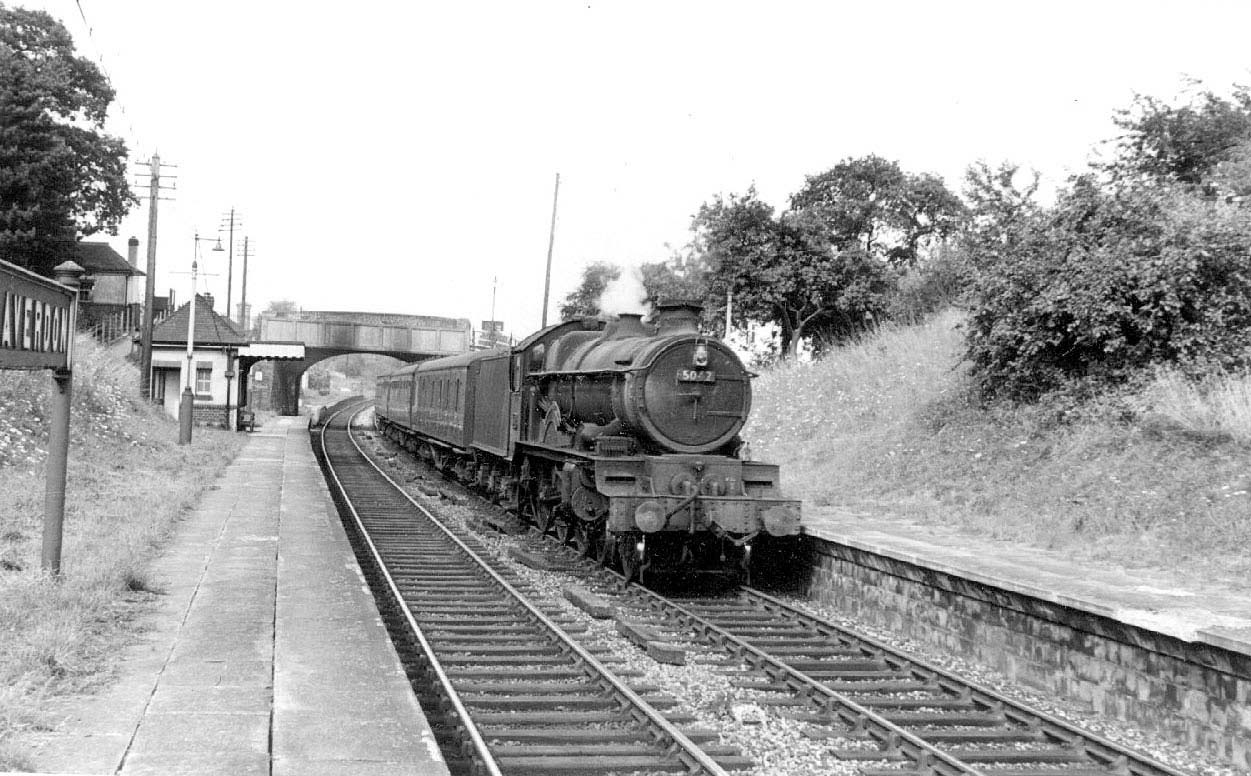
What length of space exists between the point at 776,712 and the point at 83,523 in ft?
28.5

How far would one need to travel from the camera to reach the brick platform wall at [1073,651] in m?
6.01

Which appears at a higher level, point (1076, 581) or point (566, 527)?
point (1076, 581)

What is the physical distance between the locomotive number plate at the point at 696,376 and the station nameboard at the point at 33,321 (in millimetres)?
5365

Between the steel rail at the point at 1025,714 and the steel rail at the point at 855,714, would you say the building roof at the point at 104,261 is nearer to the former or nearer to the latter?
the steel rail at the point at 855,714

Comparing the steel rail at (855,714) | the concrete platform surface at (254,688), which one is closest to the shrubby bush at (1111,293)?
the steel rail at (855,714)

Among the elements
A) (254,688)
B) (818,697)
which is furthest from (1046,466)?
(254,688)

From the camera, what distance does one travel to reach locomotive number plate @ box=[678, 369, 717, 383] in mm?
10516

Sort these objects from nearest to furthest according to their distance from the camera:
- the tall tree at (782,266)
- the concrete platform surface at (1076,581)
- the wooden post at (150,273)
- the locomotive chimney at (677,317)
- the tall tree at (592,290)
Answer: the concrete platform surface at (1076,581) < the locomotive chimney at (677,317) < the tall tree at (592,290) < the tall tree at (782,266) < the wooden post at (150,273)

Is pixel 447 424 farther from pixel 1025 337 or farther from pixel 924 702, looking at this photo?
pixel 924 702

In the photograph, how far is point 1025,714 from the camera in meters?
6.51

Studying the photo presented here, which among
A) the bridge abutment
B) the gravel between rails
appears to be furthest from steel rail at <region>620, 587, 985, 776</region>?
the bridge abutment

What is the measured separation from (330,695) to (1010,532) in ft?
25.0

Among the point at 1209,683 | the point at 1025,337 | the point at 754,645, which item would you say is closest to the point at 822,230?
the point at 1025,337

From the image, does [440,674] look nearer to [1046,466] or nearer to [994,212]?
[1046,466]
